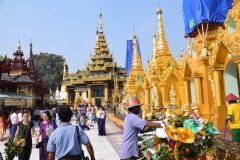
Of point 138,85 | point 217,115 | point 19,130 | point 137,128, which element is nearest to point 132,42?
point 138,85

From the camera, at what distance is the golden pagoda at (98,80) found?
46.5m

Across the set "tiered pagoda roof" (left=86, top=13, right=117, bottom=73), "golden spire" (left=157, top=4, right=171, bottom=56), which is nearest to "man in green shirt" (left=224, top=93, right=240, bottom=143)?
"golden spire" (left=157, top=4, right=171, bottom=56)

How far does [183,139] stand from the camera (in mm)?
2770

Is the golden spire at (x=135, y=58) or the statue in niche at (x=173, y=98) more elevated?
the golden spire at (x=135, y=58)

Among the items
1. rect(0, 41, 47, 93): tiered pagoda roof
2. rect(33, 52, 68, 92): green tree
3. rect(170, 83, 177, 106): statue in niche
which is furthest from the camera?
rect(33, 52, 68, 92): green tree

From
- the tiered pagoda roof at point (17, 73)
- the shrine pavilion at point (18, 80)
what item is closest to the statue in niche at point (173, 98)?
the shrine pavilion at point (18, 80)

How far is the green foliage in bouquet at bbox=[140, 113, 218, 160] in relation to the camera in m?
2.82

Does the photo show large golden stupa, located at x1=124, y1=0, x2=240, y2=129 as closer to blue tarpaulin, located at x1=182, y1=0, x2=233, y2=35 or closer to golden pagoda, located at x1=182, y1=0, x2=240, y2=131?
golden pagoda, located at x1=182, y1=0, x2=240, y2=131

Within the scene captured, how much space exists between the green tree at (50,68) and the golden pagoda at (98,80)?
15080 mm

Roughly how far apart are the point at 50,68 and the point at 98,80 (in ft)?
99.1

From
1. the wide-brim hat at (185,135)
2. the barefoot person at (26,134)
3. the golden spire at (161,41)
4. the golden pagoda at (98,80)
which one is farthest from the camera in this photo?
the golden pagoda at (98,80)

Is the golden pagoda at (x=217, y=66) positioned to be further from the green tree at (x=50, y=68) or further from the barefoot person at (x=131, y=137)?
the green tree at (x=50, y=68)

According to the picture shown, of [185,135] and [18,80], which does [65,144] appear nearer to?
[185,135]

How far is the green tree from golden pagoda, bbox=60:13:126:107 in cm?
1508
